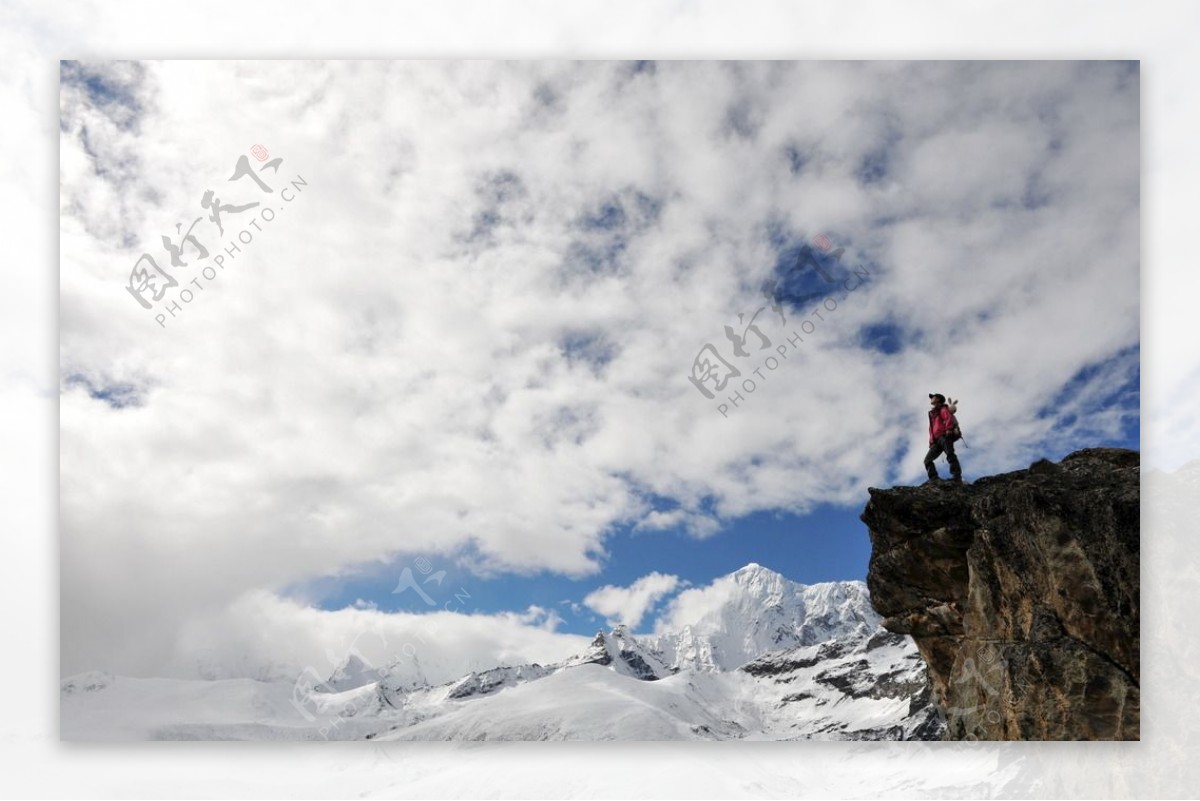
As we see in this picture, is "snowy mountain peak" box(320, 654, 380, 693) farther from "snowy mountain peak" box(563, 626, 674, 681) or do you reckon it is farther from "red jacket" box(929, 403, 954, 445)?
"red jacket" box(929, 403, 954, 445)

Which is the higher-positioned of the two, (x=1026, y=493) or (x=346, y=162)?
(x=346, y=162)

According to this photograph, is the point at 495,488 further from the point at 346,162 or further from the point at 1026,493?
the point at 1026,493

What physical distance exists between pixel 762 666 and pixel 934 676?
157 cm

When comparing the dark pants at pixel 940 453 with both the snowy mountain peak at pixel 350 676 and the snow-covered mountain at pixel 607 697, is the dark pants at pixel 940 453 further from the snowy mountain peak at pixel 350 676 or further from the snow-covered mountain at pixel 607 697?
the snowy mountain peak at pixel 350 676

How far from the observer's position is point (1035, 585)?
654 cm

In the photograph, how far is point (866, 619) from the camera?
698cm

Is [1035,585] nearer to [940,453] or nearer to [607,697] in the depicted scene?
[940,453]

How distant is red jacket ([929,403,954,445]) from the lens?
6.51m

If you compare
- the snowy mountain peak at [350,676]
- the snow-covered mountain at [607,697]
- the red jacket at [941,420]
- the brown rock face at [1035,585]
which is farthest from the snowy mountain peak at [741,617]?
the snowy mountain peak at [350,676]

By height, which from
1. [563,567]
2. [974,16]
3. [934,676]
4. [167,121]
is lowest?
[934,676]

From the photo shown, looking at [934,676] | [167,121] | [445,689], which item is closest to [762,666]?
[934,676]

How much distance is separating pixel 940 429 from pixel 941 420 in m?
0.06

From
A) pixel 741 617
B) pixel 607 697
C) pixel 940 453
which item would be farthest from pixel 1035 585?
pixel 607 697

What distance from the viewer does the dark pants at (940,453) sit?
654 cm
